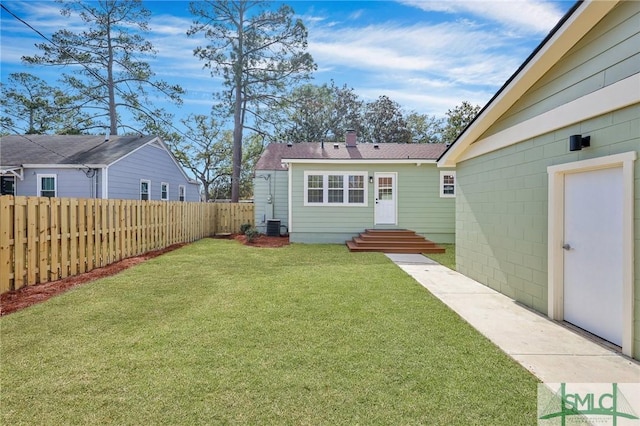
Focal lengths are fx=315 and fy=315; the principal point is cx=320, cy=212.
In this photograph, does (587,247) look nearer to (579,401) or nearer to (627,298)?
(627,298)

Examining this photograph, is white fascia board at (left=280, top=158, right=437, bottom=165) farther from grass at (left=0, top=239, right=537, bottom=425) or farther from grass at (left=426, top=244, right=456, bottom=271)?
grass at (left=0, top=239, right=537, bottom=425)

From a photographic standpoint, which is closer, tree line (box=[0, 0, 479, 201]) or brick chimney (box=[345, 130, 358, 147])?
brick chimney (box=[345, 130, 358, 147])

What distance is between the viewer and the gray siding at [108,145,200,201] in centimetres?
1358

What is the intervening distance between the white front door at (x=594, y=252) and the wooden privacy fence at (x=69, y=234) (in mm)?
8250

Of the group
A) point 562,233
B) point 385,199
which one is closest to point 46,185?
point 385,199

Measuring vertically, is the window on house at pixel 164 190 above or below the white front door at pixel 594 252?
above

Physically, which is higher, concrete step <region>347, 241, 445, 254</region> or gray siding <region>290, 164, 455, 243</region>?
gray siding <region>290, 164, 455, 243</region>

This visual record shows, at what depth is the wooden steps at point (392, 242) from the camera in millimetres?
10570

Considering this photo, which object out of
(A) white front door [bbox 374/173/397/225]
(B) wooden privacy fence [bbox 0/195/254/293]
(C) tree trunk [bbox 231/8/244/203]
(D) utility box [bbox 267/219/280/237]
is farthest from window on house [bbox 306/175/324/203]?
(C) tree trunk [bbox 231/8/244/203]

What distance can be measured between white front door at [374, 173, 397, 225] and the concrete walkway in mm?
6309

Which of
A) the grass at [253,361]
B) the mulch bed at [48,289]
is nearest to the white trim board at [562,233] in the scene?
the grass at [253,361]

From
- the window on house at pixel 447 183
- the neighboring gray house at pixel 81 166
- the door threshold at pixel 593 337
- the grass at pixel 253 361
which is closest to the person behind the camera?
the grass at pixel 253 361

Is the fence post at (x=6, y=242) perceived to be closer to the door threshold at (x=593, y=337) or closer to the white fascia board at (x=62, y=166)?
the door threshold at (x=593, y=337)

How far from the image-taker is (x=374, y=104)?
28.7 meters
